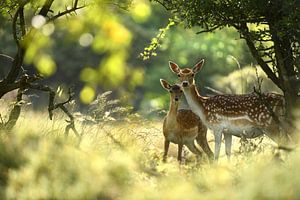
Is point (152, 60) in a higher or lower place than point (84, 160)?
higher

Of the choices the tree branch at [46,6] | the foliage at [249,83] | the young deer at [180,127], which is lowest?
the young deer at [180,127]

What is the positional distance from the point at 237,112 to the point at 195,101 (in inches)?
35.1

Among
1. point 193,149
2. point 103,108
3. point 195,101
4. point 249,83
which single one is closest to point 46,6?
point 103,108


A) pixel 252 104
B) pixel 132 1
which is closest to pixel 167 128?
pixel 252 104

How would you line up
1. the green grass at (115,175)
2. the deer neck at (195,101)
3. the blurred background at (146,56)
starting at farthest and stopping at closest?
the blurred background at (146,56), the deer neck at (195,101), the green grass at (115,175)

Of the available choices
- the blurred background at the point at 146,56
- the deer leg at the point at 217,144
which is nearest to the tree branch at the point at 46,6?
the deer leg at the point at 217,144

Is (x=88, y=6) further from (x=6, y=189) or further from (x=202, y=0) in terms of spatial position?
(x=6, y=189)

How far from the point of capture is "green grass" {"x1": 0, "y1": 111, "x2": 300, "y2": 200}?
716 centimetres

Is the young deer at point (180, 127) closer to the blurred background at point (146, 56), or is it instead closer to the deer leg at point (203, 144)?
the deer leg at point (203, 144)

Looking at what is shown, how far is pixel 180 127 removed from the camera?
38.0 feet

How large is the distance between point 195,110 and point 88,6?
2467 millimetres

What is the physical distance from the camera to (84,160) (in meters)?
8.51

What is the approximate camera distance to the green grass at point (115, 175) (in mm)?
7160

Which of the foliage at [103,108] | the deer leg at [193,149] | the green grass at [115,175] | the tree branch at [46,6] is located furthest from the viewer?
the deer leg at [193,149]
